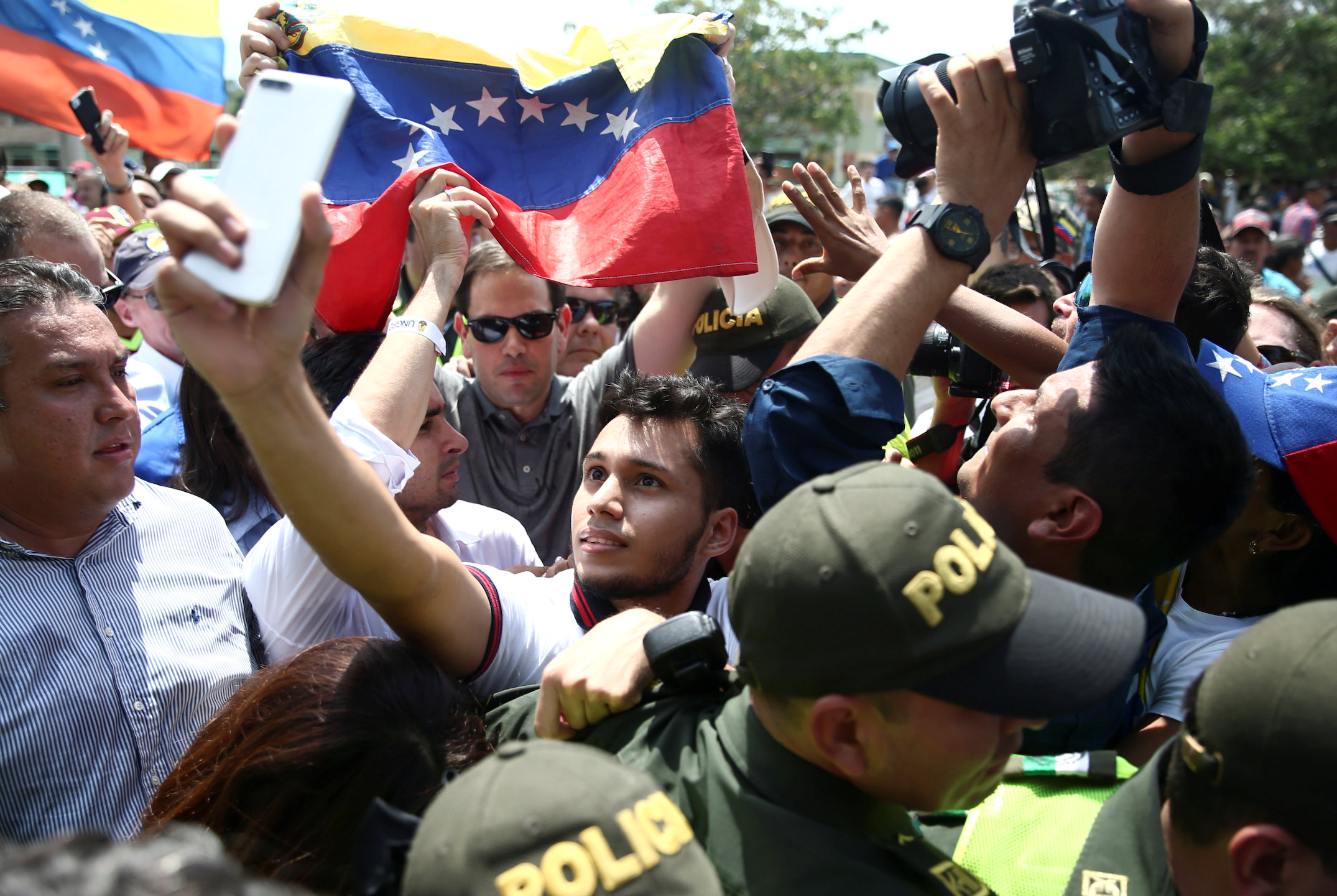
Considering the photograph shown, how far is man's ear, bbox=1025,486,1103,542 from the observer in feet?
5.97

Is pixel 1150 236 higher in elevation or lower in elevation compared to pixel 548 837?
higher

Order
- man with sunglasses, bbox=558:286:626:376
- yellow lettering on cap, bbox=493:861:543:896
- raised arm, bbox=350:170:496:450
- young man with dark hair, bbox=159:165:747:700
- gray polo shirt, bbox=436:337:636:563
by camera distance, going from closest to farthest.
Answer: yellow lettering on cap, bbox=493:861:543:896 → young man with dark hair, bbox=159:165:747:700 → raised arm, bbox=350:170:496:450 → gray polo shirt, bbox=436:337:636:563 → man with sunglasses, bbox=558:286:626:376

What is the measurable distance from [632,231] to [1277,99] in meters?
33.9

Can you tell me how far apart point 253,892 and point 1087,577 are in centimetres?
157

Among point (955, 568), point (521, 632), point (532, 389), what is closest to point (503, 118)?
point (532, 389)

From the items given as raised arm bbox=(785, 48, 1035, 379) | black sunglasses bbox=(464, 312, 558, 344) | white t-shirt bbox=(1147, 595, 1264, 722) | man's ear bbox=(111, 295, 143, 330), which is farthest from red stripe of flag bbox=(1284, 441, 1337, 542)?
man's ear bbox=(111, 295, 143, 330)

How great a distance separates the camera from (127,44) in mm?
5582

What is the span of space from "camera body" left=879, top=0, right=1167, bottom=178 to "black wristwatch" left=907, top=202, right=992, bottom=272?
20 cm

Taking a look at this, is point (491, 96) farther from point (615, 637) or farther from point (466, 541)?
point (615, 637)

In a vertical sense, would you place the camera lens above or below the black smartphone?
above

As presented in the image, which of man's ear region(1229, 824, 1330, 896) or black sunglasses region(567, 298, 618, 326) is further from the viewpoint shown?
black sunglasses region(567, 298, 618, 326)

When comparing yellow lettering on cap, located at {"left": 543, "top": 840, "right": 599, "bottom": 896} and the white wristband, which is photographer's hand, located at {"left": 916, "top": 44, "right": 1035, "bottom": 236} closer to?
the white wristband

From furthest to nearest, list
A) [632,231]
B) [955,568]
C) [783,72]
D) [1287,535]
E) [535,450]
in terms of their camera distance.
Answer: [783,72] < [535,450] < [632,231] < [1287,535] < [955,568]

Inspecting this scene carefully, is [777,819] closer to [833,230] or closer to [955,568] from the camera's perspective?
[955,568]
